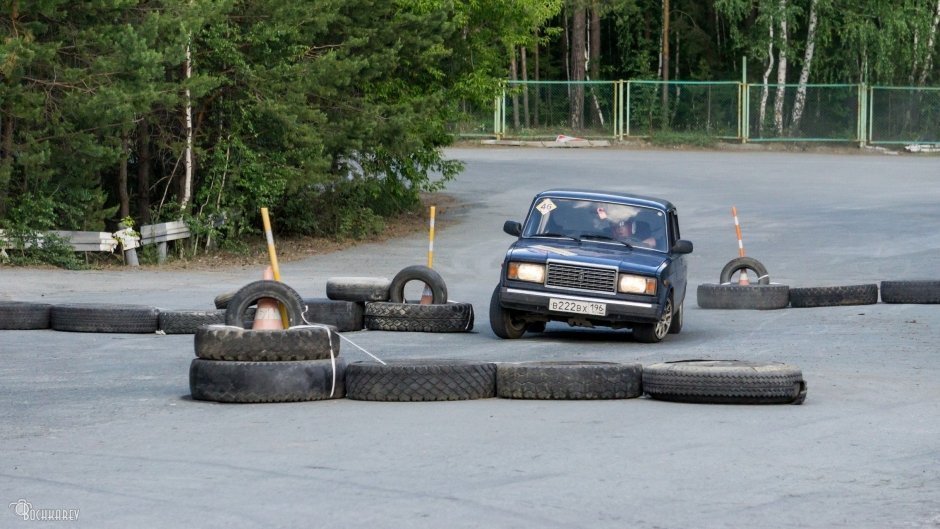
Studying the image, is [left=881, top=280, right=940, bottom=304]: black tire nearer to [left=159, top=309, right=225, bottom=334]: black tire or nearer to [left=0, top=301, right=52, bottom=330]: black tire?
[left=159, top=309, right=225, bottom=334]: black tire

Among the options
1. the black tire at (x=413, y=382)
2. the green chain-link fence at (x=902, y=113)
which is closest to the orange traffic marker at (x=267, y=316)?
the black tire at (x=413, y=382)

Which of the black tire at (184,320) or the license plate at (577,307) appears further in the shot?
the black tire at (184,320)

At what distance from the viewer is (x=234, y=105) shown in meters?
27.5

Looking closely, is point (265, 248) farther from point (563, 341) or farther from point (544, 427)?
point (544, 427)

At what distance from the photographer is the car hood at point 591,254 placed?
1484 centimetres

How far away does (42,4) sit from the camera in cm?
2283

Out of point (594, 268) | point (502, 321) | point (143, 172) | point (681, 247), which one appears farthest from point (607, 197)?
point (143, 172)

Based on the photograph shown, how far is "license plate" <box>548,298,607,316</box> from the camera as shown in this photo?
48.2 ft

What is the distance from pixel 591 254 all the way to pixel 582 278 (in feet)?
1.22

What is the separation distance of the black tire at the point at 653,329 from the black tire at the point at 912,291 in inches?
206

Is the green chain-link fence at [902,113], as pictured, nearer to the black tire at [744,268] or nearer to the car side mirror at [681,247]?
the black tire at [744,268]

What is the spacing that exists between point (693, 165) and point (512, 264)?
3088 centimetres

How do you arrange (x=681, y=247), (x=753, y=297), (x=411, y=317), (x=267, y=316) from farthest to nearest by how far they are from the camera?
1. (x=753, y=297)
2. (x=681, y=247)
3. (x=411, y=317)
4. (x=267, y=316)

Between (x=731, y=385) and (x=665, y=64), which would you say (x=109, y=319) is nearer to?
(x=731, y=385)
